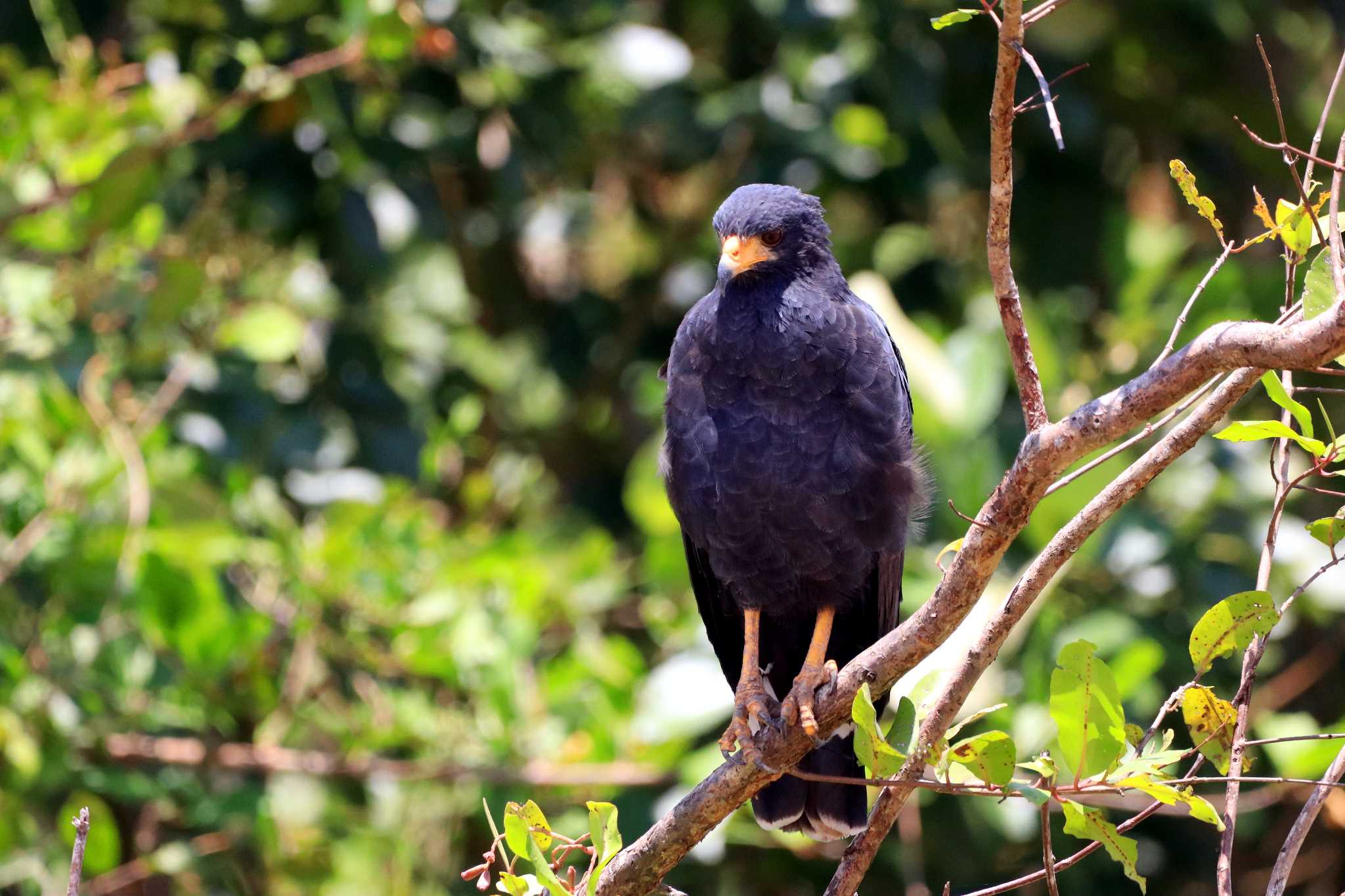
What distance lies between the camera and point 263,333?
4.79 m

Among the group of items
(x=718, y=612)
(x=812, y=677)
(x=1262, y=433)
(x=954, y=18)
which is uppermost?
(x=954, y=18)

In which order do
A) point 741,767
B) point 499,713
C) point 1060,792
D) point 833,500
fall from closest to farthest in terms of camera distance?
1. point 1060,792
2. point 741,767
3. point 833,500
4. point 499,713

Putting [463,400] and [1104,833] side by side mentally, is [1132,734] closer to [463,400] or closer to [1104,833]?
Result: [1104,833]

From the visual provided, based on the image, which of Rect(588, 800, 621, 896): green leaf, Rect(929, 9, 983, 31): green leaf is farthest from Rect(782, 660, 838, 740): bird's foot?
Rect(929, 9, 983, 31): green leaf

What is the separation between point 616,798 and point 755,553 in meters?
1.46

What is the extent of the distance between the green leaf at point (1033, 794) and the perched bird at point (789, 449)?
105 centimetres

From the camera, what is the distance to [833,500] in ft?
11.0

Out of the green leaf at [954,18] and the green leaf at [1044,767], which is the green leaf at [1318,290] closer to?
the green leaf at [954,18]

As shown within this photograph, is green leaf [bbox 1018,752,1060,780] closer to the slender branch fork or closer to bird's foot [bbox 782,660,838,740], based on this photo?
the slender branch fork

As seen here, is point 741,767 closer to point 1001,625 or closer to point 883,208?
point 1001,625

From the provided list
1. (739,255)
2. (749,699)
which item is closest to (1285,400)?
(739,255)

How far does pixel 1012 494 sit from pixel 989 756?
0.41 metres

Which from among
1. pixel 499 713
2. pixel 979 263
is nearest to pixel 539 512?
pixel 499 713

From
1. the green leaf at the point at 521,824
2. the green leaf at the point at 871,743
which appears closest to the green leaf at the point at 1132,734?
the green leaf at the point at 871,743
